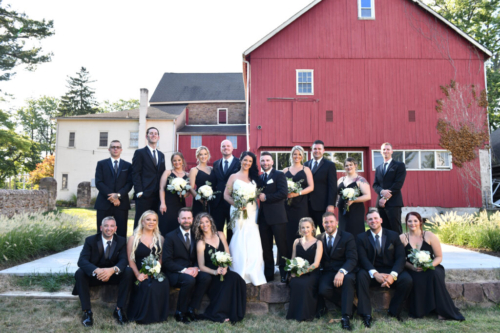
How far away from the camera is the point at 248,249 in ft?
17.7

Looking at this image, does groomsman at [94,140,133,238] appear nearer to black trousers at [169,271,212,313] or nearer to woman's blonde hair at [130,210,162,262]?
woman's blonde hair at [130,210,162,262]

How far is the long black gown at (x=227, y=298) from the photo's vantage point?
4973 mm

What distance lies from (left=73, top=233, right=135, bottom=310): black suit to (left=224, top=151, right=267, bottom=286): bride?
4.80 ft

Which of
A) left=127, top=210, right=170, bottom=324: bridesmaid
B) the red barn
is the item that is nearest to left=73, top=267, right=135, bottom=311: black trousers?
left=127, top=210, right=170, bottom=324: bridesmaid

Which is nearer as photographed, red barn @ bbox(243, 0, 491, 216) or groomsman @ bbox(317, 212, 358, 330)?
groomsman @ bbox(317, 212, 358, 330)

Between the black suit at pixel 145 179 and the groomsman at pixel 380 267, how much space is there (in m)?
3.25

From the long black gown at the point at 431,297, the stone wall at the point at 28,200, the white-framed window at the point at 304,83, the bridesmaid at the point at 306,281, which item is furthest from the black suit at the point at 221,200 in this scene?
the white-framed window at the point at 304,83

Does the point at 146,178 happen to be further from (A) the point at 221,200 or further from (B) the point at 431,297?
(B) the point at 431,297

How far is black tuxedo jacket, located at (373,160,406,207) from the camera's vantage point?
6.38 m

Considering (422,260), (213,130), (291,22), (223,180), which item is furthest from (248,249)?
(213,130)

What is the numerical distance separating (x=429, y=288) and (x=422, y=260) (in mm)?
462

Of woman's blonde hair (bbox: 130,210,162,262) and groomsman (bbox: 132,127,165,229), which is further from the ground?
groomsman (bbox: 132,127,165,229)

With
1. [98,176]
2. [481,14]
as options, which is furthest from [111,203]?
[481,14]

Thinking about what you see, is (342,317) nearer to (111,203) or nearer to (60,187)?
(111,203)
